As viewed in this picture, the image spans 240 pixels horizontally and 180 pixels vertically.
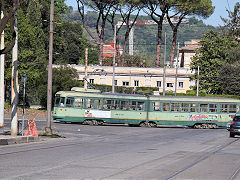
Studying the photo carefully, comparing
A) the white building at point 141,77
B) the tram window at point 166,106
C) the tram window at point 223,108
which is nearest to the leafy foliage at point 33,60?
the white building at point 141,77

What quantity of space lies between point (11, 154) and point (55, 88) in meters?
44.5

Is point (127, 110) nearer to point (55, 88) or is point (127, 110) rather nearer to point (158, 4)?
point (55, 88)

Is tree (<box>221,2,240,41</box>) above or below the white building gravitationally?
above

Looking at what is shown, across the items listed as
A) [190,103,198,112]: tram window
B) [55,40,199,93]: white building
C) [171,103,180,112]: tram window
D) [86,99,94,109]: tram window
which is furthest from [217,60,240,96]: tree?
[86,99,94,109]: tram window

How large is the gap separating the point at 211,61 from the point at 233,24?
26.5 meters

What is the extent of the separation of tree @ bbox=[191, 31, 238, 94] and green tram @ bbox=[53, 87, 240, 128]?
36050 millimetres

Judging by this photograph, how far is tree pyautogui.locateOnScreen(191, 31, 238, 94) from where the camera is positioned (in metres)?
84.7

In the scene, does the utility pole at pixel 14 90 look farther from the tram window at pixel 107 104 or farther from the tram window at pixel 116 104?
the tram window at pixel 116 104

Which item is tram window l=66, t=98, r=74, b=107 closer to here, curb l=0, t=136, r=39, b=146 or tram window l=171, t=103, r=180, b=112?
tram window l=171, t=103, r=180, b=112

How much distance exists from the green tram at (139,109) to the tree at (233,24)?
6186 centimetres

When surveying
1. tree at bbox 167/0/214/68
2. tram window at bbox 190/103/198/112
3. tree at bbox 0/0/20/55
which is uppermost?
tree at bbox 167/0/214/68

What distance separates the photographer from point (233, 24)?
108500 millimetres

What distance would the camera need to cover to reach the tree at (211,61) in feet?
278

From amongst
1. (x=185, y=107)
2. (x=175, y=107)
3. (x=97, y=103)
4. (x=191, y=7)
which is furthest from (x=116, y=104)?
(x=191, y=7)
